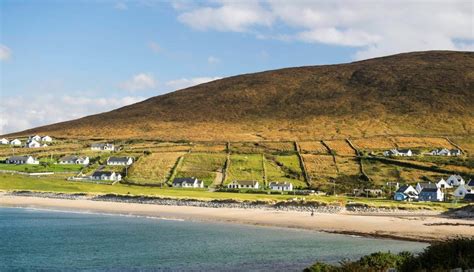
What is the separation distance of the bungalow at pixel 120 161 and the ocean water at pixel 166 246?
66.5 m

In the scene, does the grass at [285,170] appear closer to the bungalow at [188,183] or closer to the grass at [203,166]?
the grass at [203,166]

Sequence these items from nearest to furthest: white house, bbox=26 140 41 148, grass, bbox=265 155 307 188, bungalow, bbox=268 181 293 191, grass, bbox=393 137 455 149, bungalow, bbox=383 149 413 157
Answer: bungalow, bbox=268 181 293 191 → grass, bbox=265 155 307 188 → bungalow, bbox=383 149 413 157 → grass, bbox=393 137 455 149 → white house, bbox=26 140 41 148

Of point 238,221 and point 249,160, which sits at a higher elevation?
point 249,160

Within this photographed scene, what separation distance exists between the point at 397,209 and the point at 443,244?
56.3 meters

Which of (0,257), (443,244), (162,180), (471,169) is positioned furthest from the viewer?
(471,169)

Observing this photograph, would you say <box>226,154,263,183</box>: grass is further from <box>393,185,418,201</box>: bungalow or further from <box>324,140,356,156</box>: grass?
<box>393,185,418,201</box>: bungalow

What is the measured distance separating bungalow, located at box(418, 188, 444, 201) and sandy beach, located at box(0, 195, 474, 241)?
98.3 ft

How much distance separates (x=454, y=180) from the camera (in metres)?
115

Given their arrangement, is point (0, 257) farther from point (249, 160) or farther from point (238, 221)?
point (249, 160)

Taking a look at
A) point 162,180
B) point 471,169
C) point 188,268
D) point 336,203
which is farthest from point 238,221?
point 471,169

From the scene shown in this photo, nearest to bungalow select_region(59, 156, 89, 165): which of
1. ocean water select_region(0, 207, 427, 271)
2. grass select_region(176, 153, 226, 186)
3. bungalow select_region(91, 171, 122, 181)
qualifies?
bungalow select_region(91, 171, 122, 181)

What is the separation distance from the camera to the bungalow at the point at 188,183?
113 meters

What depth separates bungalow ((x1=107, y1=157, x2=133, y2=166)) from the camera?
132250 mm

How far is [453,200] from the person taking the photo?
9806 cm
